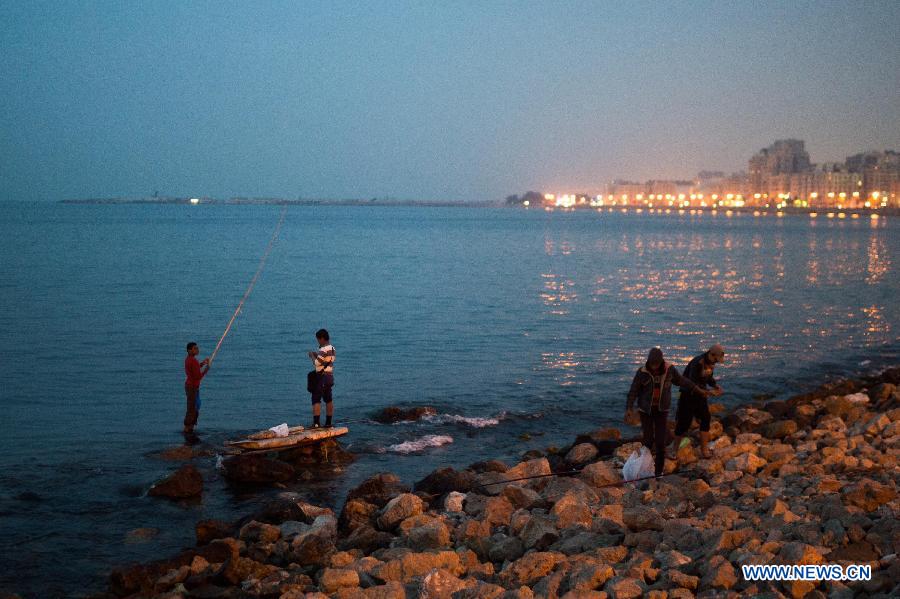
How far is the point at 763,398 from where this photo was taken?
17.1 m

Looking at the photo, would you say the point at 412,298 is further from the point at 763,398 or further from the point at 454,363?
the point at 763,398

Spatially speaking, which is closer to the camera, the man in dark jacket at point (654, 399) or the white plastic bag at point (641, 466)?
the man in dark jacket at point (654, 399)

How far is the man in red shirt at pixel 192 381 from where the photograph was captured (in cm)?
1270

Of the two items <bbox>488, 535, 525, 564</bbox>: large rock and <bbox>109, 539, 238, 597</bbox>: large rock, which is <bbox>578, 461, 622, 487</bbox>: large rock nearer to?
<bbox>488, 535, 525, 564</bbox>: large rock

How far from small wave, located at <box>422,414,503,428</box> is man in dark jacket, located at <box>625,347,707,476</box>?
487 cm

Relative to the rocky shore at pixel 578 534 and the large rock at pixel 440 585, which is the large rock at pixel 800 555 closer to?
the rocky shore at pixel 578 534

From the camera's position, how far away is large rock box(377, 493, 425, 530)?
28.1 ft

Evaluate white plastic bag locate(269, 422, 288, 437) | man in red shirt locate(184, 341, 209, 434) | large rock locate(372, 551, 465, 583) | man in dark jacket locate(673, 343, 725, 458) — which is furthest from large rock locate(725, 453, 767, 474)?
man in red shirt locate(184, 341, 209, 434)

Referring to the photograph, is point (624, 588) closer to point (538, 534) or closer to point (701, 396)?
point (538, 534)

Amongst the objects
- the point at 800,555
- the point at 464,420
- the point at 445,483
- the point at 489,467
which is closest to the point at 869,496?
the point at 800,555

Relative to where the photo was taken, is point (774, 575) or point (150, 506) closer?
point (774, 575)

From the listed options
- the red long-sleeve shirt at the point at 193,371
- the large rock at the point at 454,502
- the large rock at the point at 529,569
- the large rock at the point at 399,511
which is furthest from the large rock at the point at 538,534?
the red long-sleeve shirt at the point at 193,371

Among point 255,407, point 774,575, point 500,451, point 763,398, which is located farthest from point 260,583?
point 763,398

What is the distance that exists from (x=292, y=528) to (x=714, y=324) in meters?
21.6
